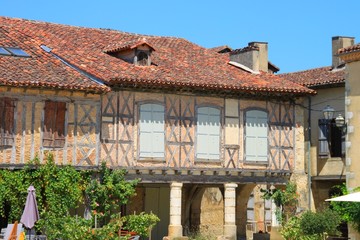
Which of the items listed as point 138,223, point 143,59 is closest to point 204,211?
point 138,223

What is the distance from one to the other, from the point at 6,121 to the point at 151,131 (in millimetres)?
4798

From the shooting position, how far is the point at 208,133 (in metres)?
26.7

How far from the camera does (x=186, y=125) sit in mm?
26328

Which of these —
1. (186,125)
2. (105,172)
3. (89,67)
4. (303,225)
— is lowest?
(303,225)

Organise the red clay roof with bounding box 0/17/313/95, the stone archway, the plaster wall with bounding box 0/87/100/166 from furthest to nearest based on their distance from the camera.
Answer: the stone archway → the red clay roof with bounding box 0/17/313/95 → the plaster wall with bounding box 0/87/100/166

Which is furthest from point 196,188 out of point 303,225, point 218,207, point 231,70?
point 303,225

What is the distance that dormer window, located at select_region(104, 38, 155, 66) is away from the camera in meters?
26.6

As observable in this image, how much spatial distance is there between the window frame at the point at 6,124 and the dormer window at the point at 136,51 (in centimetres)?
485

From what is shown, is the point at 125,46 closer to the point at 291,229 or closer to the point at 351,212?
the point at 291,229

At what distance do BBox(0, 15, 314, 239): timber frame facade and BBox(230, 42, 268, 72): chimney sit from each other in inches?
7.8

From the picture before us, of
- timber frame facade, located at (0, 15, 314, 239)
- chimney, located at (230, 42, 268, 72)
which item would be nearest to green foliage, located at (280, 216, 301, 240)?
timber frame facade, located at (0, 15, 314, 239)

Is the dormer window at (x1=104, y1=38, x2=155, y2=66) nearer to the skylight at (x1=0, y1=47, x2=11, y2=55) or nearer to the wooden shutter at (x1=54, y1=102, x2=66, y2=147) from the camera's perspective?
the wooden shutter at (x1=54, y1=102, x2=66, y2=147)

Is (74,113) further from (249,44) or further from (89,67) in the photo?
(249,44)

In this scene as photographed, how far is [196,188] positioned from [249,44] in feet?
19.2
